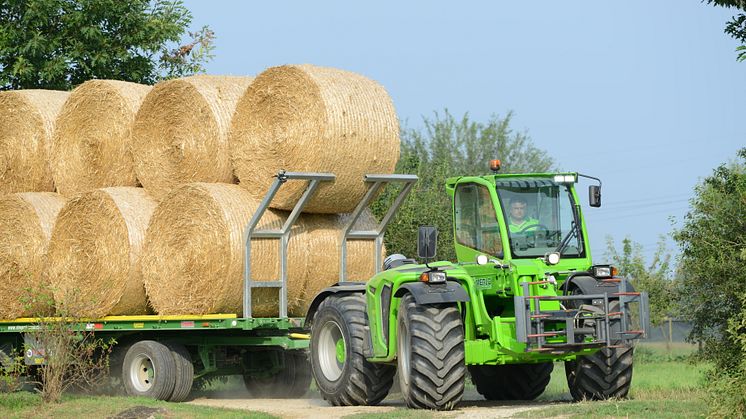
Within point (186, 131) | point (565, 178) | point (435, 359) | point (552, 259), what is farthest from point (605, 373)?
point (186, 131)

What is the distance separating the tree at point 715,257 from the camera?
57.9 ft

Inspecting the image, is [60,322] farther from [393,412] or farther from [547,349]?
[547,349]

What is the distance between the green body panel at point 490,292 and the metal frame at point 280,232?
1285mm

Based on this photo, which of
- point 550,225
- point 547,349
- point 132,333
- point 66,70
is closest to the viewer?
point 547,349

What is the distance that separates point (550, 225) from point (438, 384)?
85.1 inches

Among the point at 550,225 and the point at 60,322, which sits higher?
the point at 550,225

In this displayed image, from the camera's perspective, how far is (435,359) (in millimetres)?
11984

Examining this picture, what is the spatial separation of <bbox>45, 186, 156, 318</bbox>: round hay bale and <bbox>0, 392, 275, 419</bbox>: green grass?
1.40 meters

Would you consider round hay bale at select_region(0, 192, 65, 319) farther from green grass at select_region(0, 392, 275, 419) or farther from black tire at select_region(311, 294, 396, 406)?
black tire at select_region(311, 294, 396, 406)

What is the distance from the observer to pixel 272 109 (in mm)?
14414

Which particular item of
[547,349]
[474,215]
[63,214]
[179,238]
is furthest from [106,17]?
[547,349]

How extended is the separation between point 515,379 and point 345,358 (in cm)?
227

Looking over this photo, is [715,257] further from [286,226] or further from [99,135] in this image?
[99,135]

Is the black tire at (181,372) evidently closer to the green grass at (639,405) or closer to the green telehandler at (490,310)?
the green telehandler at (490,310)
